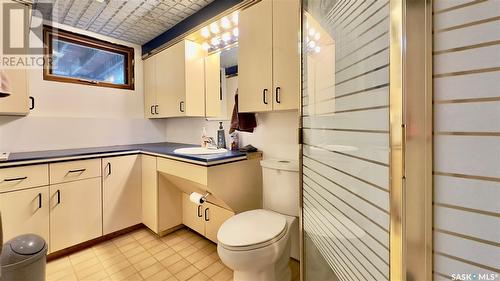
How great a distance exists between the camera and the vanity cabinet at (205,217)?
1.85 m

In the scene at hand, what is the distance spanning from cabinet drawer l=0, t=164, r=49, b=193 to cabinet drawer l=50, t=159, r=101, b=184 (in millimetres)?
48

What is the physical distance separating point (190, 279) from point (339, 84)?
1.61 m

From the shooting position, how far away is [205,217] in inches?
78.4

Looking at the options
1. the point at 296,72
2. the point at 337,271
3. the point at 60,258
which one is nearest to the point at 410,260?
the point at 337,271

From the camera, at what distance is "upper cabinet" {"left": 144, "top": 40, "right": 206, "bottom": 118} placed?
2.13 m

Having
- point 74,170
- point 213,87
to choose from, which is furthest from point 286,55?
point 74,170

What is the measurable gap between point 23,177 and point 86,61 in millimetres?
1401

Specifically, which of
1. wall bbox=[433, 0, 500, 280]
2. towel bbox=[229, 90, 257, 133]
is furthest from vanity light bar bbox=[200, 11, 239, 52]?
wall bbox=[433, 0, 500, 280]

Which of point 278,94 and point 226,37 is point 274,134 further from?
point 226,37

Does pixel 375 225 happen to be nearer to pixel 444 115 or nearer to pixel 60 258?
pixel 444 115

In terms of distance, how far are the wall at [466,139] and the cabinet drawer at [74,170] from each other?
2.33 m

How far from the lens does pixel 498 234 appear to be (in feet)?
1.38

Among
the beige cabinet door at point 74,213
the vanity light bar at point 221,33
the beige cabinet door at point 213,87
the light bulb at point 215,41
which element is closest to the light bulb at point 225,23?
the vanity light bar at point 221,33

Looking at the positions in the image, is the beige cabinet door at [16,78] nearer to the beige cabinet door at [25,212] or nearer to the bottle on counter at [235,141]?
the beige cabinet door at [25,212]
